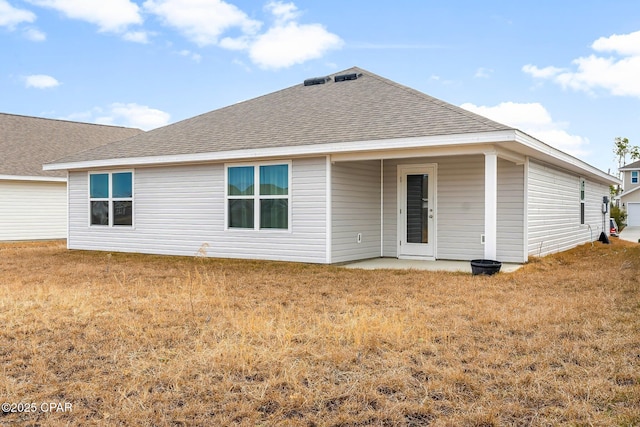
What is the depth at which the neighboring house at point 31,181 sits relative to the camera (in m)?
18.6

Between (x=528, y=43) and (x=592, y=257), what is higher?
(x=528, y=43)

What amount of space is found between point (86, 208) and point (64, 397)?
12230 millimetres

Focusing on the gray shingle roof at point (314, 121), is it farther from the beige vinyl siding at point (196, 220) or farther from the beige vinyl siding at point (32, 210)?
the beige vinyl siding at point (32, 210)

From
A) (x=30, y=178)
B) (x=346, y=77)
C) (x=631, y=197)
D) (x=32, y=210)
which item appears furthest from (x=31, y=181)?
(x=631, y=197)

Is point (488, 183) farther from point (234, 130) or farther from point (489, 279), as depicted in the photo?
point (234, 130)

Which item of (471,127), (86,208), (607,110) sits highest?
(607,110)

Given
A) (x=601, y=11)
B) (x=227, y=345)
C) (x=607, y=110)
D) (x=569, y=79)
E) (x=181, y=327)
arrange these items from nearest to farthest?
(x=227, y=345)
(x=181, y=327)
(x=601, y=11)
(x=569, y=79)
(x=607, y=110)

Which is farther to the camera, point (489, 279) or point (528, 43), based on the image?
point (528, 43)

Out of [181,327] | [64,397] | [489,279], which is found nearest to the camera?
[64,397]

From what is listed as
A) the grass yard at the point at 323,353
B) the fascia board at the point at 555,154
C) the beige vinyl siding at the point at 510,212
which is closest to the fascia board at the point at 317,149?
the fascia board at the point at 555,154

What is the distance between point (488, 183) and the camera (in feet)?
30.9

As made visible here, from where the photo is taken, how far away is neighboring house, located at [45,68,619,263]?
1023 centimetres

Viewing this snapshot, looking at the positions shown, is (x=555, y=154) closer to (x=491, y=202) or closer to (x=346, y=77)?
(x=491, y=202)

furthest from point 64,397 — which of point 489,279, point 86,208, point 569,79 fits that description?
point 569,79
